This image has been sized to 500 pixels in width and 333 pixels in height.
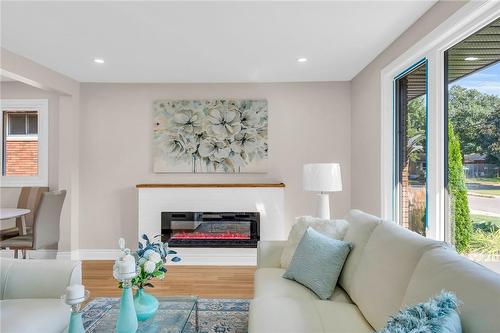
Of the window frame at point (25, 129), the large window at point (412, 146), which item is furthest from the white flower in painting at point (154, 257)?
the window frame at point (25, 129)

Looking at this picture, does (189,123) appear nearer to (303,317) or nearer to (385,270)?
(303,317)

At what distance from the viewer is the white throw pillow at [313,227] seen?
2.36m

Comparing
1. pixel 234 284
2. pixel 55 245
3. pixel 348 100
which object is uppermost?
pixel 348 100

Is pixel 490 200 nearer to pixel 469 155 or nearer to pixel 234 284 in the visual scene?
pixel 469 155

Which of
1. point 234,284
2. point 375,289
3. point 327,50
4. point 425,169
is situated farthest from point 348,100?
point 375,289

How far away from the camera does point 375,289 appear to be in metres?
1.60

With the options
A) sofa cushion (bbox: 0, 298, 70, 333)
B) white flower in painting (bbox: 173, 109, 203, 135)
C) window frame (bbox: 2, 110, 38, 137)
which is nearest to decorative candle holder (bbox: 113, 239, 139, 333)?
sofa cushion (bbox: 0, 298, 70, 333)

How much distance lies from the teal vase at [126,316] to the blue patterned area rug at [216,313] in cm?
47

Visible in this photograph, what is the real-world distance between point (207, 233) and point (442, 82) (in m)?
3.27

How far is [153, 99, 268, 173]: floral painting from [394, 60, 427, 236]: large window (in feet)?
5.95

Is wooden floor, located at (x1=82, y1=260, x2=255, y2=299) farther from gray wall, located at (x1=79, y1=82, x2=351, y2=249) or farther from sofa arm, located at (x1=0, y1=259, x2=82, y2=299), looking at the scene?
sofa arm, located at (x1=0, y1=259, x2=82, y2=299)

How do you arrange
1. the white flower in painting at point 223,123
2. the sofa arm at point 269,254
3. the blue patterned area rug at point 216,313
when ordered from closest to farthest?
the blue patterned area rug at point 216,313, the sofa arm at point 269,254, the white flower in painting at point 223,123

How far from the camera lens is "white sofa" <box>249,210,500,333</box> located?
1.02m

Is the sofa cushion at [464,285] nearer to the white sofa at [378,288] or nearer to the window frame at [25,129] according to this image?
the white sofa at [378,288]
